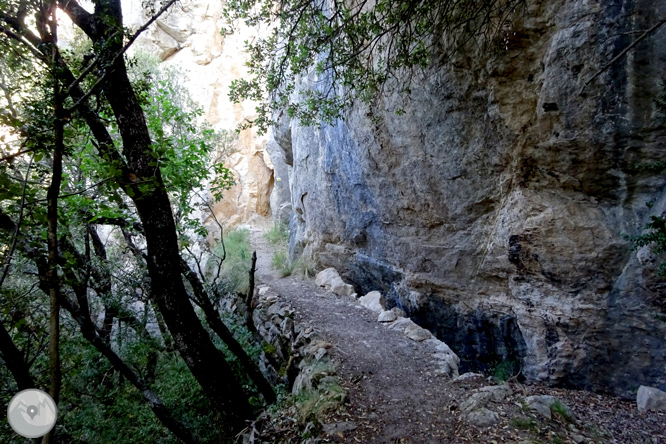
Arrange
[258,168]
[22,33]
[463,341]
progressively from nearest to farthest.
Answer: [22,33], [463,341], [258,168]

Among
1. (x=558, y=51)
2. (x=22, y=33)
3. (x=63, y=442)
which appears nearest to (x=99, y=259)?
(x=63, y=442)

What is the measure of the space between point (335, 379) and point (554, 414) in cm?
217

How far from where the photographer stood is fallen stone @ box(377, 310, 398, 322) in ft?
19.5

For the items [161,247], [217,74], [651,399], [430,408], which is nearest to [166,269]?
[161,247]

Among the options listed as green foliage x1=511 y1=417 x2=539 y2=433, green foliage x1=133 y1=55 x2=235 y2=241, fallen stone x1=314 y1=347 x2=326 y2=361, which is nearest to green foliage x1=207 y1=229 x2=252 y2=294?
green foliage x1=133 y1=55 x2=235 y2=241

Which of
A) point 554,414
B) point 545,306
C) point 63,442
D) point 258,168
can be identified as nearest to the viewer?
point 554,414

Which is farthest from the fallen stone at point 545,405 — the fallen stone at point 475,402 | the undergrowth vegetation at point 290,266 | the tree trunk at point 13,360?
the undergrowth vegetation at point 290,266

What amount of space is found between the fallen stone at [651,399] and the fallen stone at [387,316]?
324cm

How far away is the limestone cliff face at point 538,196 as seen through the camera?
145 inches

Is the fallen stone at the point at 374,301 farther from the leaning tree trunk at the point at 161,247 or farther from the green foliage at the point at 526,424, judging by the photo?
the green foliage at the point at 526,424

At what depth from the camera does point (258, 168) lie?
2062 cm

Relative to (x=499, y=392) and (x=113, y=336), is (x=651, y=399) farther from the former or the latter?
(x=113, y=336)

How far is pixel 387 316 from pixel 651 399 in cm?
342

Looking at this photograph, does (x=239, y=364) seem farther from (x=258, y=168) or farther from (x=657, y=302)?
(x=258, y=168)
